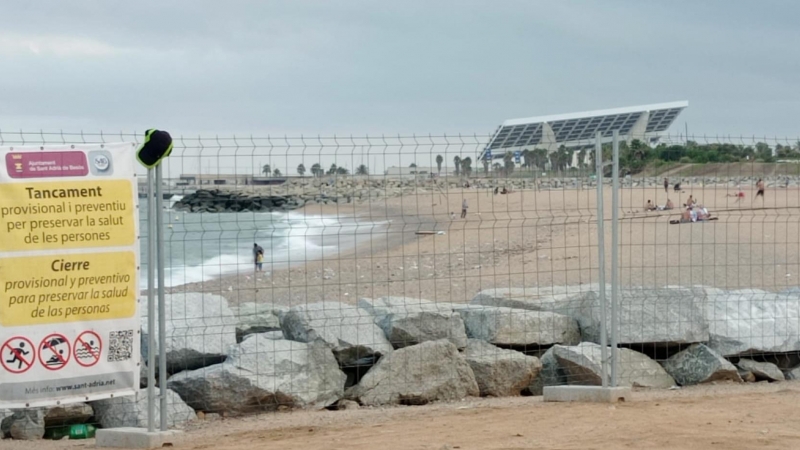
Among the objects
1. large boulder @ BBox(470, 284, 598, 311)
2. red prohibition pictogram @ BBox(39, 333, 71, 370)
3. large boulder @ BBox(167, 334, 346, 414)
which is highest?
red prohibition pictogram @ BBox(39, 333, 71, 370)

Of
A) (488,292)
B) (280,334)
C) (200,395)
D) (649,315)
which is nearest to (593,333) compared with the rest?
(649,315)

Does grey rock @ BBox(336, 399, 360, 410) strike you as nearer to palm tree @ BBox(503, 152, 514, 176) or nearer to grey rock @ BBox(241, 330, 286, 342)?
grey rock @ BBox(241, 330, 286, 342)

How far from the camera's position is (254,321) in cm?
1084

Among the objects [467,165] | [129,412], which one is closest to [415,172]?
[467,165]

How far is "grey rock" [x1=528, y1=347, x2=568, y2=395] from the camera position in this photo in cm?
1018

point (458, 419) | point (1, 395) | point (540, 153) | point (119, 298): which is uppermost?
point (540, 153)

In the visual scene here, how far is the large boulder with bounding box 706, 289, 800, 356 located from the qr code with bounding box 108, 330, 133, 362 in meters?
6.30

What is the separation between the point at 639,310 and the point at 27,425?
608cm

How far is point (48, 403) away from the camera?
23.4 feet

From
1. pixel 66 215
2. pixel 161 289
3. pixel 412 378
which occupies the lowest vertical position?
pixel 412 378

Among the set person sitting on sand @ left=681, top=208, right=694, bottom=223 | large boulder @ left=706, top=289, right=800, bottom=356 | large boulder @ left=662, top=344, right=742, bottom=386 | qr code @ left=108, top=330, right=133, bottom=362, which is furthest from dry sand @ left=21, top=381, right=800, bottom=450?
person sitting on sand @ left=681, top=208, right=694, bottom=223

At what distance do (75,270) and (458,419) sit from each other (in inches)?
132

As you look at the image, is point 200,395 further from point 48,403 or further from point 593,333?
point 593,333

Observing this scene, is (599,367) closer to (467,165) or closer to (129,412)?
(467,165)
